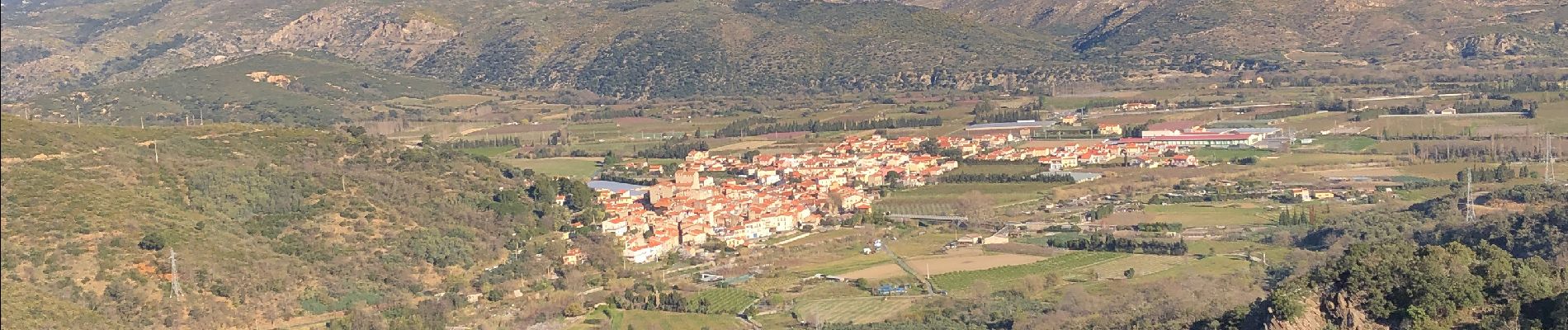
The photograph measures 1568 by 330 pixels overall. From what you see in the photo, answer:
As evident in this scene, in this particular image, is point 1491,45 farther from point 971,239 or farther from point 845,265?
point 845,265

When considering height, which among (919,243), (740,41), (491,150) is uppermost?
(740,41)

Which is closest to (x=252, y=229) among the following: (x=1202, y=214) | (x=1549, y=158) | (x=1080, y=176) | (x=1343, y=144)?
(x=1202, y=214)

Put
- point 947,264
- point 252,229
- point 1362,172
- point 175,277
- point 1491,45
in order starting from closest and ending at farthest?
point 175,277
point 252,229
point 947,264
point 1362,172
point 1491,45

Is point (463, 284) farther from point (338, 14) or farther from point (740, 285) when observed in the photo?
point (338, 14)

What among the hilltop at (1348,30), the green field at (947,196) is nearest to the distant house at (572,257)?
the green field at (947,196)

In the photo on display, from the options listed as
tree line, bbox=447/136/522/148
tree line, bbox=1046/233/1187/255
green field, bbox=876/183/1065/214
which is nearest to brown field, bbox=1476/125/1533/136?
green field, bbox=876/183/1065/214

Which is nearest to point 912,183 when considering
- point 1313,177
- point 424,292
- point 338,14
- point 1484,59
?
point 1313,177

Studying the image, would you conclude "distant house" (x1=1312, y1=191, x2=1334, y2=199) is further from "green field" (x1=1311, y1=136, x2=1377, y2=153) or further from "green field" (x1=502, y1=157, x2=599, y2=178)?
"green field" (x1=502, y1=157, x2=599, y2=178)

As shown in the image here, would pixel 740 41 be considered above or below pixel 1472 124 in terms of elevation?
above
